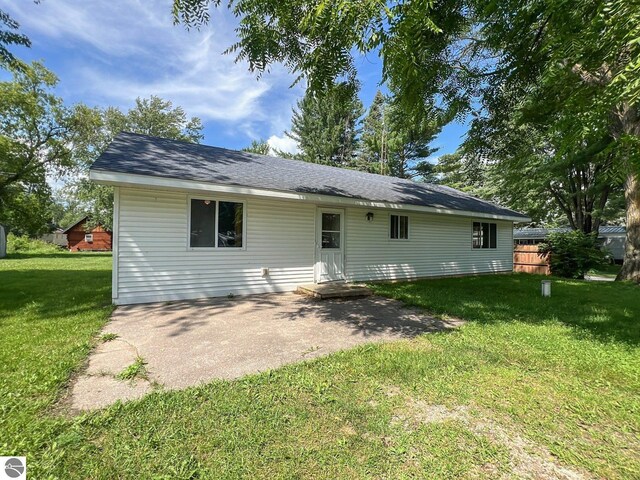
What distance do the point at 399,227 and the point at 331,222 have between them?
2.60 metres

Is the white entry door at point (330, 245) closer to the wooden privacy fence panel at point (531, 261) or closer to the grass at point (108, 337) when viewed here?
the grass at point (108, 337)

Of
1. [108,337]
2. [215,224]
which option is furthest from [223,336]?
[215,224]

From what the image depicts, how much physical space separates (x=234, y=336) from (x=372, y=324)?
2221 mm

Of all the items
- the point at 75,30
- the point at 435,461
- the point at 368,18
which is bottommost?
the point at 435,461

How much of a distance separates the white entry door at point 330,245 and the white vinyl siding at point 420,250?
0.74 feet

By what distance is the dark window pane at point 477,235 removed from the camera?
12.1 m

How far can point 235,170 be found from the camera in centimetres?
796

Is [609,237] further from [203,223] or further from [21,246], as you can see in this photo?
[21,246]

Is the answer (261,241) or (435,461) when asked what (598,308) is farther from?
(261,241)

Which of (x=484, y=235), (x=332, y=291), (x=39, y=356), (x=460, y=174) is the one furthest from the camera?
(x=460, y=174)

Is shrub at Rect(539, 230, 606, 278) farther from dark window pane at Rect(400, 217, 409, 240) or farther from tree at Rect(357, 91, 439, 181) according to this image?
tree at Rect(357, 91, 439, 181)

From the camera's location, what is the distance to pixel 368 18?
8.42 ft

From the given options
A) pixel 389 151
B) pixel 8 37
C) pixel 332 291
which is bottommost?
pixel 332 291

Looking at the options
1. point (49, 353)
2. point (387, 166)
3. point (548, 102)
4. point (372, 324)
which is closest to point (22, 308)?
point (49, 353)
